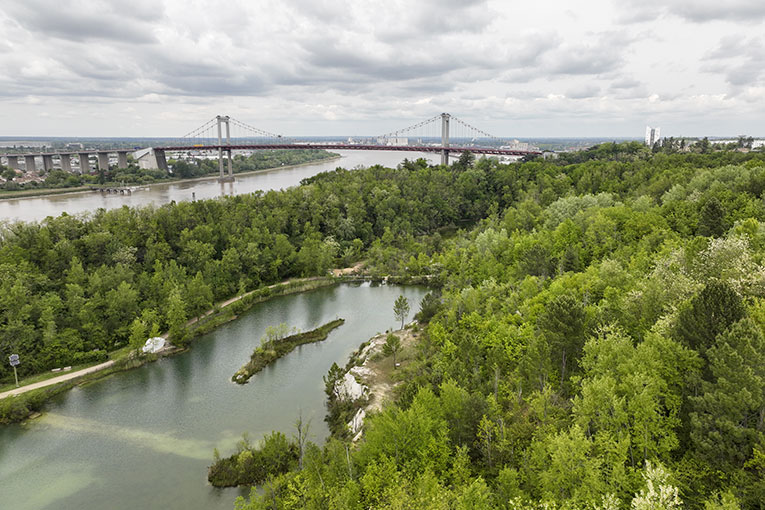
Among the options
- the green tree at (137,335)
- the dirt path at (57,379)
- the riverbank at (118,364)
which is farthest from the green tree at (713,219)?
the dirt path at (57,379)

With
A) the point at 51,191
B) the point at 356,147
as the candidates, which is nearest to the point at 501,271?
the point at 356,147

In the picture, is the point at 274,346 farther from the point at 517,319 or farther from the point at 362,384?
the point at 517,319

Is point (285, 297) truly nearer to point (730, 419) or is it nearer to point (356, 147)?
point (730, 419)

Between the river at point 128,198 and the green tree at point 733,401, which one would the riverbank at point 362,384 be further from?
the river at point 128,198

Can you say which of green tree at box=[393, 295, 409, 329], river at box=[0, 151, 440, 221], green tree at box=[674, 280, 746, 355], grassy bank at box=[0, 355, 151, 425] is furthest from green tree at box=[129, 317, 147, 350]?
green tree at box=[674, 280, 746, 355]

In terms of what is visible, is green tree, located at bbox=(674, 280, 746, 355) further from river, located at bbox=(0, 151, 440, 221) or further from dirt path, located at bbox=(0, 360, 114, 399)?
river, located at bbox=(0, 151, 440, 221)
